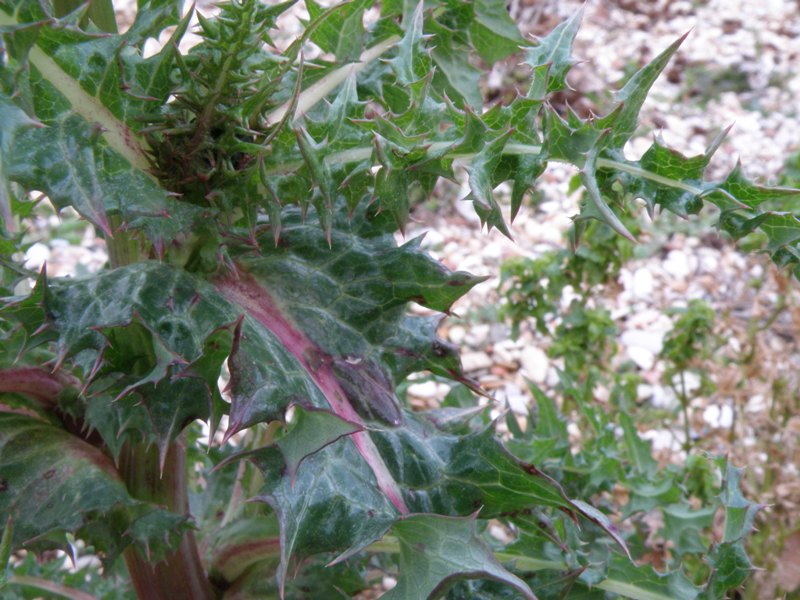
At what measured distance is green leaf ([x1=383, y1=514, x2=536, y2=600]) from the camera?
108 centimetres

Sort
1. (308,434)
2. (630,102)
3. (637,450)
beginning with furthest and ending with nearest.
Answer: (637,450) → (630,102) → (308,434)

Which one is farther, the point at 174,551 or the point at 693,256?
the point at 693,256

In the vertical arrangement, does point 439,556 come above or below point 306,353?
below

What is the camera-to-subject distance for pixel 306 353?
121 cm

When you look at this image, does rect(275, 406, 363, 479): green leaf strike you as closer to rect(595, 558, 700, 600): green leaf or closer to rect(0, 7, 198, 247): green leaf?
rect(0, 7, 198, 247): green leaf

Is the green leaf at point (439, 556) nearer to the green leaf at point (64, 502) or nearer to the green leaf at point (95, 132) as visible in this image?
the green leaf at point (64, 502)

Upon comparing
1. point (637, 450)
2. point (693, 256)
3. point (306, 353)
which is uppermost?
point (306, 353)

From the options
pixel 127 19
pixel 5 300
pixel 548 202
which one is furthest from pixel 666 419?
pixel 127 19

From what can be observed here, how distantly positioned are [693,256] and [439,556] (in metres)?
2.90

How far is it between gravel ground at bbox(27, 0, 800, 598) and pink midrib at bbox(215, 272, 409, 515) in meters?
1.03

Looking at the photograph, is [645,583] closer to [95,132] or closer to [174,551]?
[174,551]

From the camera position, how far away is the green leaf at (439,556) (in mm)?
1081

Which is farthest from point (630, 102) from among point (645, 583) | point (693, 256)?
point (693, 256)

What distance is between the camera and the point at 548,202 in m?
3.95
